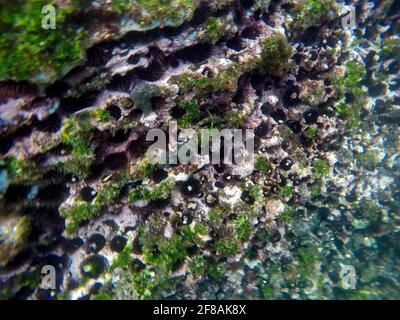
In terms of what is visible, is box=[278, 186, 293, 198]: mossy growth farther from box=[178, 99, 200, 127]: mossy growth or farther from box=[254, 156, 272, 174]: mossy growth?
box=[178, 99, 200, 127]: mossy growth

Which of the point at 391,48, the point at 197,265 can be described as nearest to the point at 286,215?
the point at 197,265

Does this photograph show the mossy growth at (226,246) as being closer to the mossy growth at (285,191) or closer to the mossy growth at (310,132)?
the mossy growth at (285,191)

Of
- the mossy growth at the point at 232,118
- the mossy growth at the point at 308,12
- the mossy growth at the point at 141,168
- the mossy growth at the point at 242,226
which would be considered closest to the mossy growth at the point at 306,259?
the mossy growth at the point at 242,226

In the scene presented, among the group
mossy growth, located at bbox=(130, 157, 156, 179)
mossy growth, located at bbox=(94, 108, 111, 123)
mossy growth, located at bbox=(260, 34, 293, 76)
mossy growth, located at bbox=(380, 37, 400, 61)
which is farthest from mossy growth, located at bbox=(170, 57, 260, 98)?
Answer: mossy growth, located at bbox=(380, 37, 400, 61)

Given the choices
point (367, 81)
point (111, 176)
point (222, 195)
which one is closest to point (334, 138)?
point (367, 81)

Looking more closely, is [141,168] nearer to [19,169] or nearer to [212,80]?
[19,169]
